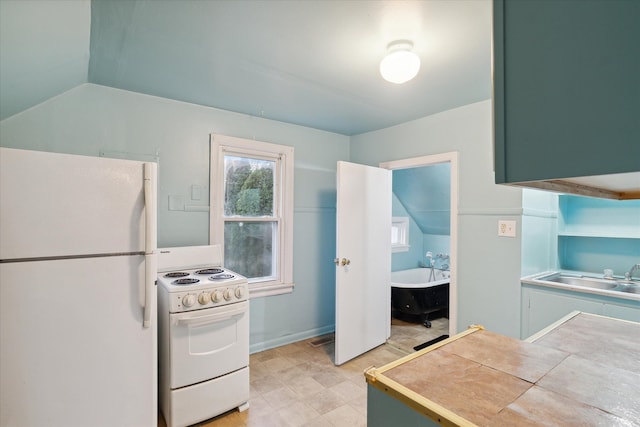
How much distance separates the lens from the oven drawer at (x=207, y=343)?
197 cm

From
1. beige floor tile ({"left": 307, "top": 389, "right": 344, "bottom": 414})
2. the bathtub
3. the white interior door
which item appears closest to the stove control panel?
beige floor tile ({"left": 307, "top": 389, "right": 344, "bottom": 414})

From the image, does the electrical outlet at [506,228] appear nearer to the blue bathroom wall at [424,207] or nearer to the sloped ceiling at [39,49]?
the blue bathroom wall at [424,207]

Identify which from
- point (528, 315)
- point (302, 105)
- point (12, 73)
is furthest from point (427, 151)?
point (12, 73)

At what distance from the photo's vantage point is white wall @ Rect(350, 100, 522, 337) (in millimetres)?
2553

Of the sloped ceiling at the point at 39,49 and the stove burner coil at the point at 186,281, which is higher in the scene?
the sloped ceiling at the point at 39,49

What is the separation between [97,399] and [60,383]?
0.64ft

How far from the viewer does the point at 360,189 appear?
10.2 ft

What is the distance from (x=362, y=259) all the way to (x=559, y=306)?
1.58 m

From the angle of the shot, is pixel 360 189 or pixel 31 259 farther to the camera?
pixel 360 189

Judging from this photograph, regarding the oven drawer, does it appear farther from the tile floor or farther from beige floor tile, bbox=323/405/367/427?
beige floor tile, bbox=323/405/367/427

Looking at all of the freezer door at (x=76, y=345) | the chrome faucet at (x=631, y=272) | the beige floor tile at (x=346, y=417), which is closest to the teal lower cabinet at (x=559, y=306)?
the chrome faucet at (x=631, y=272)

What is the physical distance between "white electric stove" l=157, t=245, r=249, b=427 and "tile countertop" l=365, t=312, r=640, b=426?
134 cm

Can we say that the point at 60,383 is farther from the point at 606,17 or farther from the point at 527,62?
the point at 606,17

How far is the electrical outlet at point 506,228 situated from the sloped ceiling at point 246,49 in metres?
1.04
